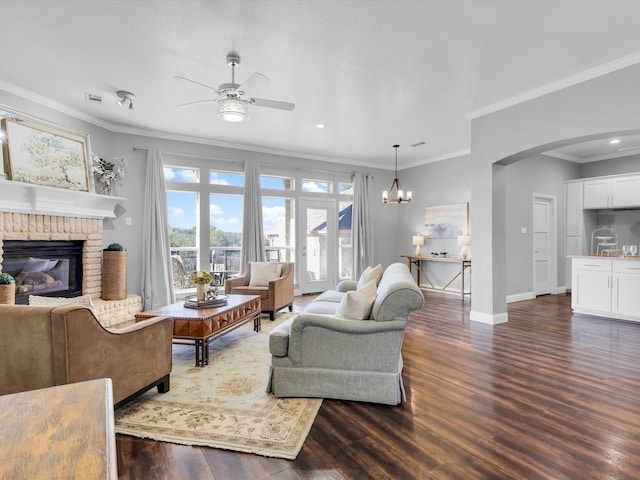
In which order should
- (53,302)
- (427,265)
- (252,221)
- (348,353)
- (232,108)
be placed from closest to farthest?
(53,302), (348,353), (232,108), (252,221), (427,265)

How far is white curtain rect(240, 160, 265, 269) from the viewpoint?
650 cm

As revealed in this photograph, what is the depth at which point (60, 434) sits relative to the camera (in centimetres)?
76

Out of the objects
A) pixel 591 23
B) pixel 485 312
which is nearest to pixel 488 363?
pixel 485 312

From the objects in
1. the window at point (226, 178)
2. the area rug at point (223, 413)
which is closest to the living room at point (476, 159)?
the window at point (226, 178)

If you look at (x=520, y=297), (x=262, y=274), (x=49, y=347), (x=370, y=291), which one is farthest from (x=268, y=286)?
(x=520, y=297)

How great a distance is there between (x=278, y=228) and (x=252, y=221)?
923 mm

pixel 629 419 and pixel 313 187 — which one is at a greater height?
pixel 313 187

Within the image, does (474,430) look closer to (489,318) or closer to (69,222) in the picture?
(489,318)

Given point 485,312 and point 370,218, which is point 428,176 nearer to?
point 370,218

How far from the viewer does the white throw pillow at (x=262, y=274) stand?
537cm

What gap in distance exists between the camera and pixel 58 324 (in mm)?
1998

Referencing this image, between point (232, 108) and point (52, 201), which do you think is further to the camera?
point (52, 201)

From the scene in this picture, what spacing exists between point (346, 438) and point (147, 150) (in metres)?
5.38

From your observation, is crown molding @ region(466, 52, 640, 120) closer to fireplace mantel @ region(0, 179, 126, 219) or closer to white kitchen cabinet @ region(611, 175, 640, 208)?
white kitchen cabinet @ region(611, 175, 640, 208)
